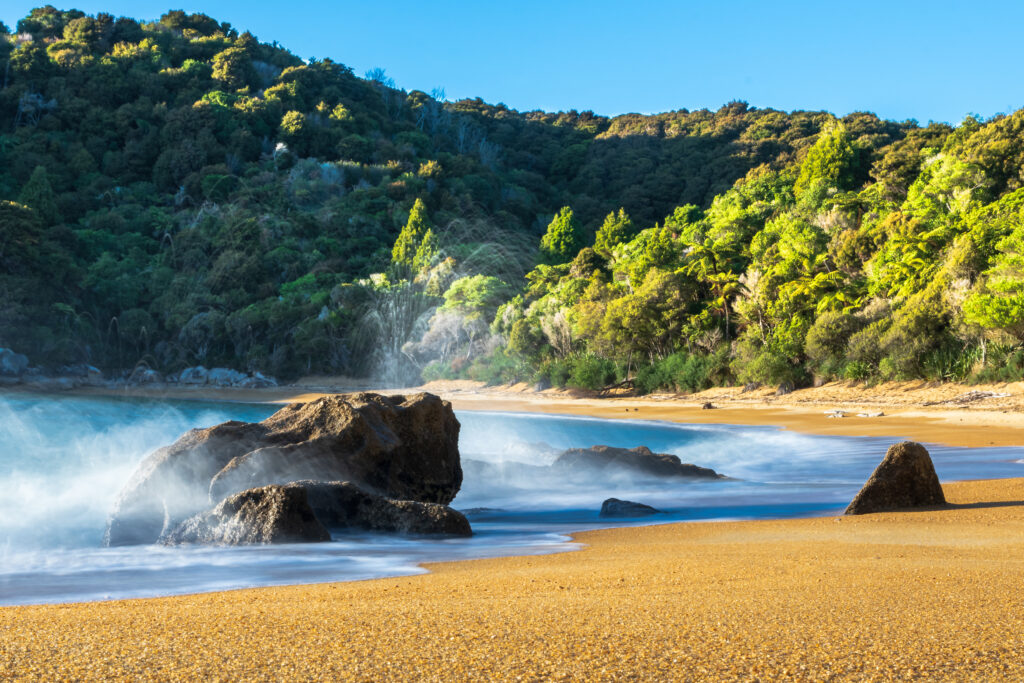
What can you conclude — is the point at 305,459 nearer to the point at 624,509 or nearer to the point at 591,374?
the point at 624,509

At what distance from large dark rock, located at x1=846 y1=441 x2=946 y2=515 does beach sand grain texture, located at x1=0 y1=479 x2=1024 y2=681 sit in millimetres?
2069

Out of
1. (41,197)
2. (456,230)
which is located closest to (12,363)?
(41,197)

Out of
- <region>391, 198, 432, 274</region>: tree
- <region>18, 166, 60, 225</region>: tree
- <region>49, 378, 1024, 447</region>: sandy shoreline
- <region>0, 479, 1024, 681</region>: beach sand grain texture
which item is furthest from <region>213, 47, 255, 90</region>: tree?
<region>0, 479, 1024, 681</region>: beach sand grain texture

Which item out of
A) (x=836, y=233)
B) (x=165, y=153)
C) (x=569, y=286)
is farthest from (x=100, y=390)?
(x=836, y=233)

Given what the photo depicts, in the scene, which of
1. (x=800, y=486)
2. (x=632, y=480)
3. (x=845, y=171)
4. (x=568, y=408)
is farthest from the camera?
(x=845, y=171)

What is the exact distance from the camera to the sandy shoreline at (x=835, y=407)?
17969 mm

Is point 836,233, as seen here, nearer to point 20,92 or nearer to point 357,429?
point 357,429

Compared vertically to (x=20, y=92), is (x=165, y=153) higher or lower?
lower

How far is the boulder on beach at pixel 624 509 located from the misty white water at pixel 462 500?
210 millimetres

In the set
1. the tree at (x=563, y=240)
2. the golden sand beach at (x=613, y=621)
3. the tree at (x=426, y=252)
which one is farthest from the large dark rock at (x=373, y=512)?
the tree at (x=563, y=240)

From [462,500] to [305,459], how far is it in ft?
10.2

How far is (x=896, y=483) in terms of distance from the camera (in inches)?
287

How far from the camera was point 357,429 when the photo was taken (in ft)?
28.5

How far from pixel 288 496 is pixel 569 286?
120 ft
